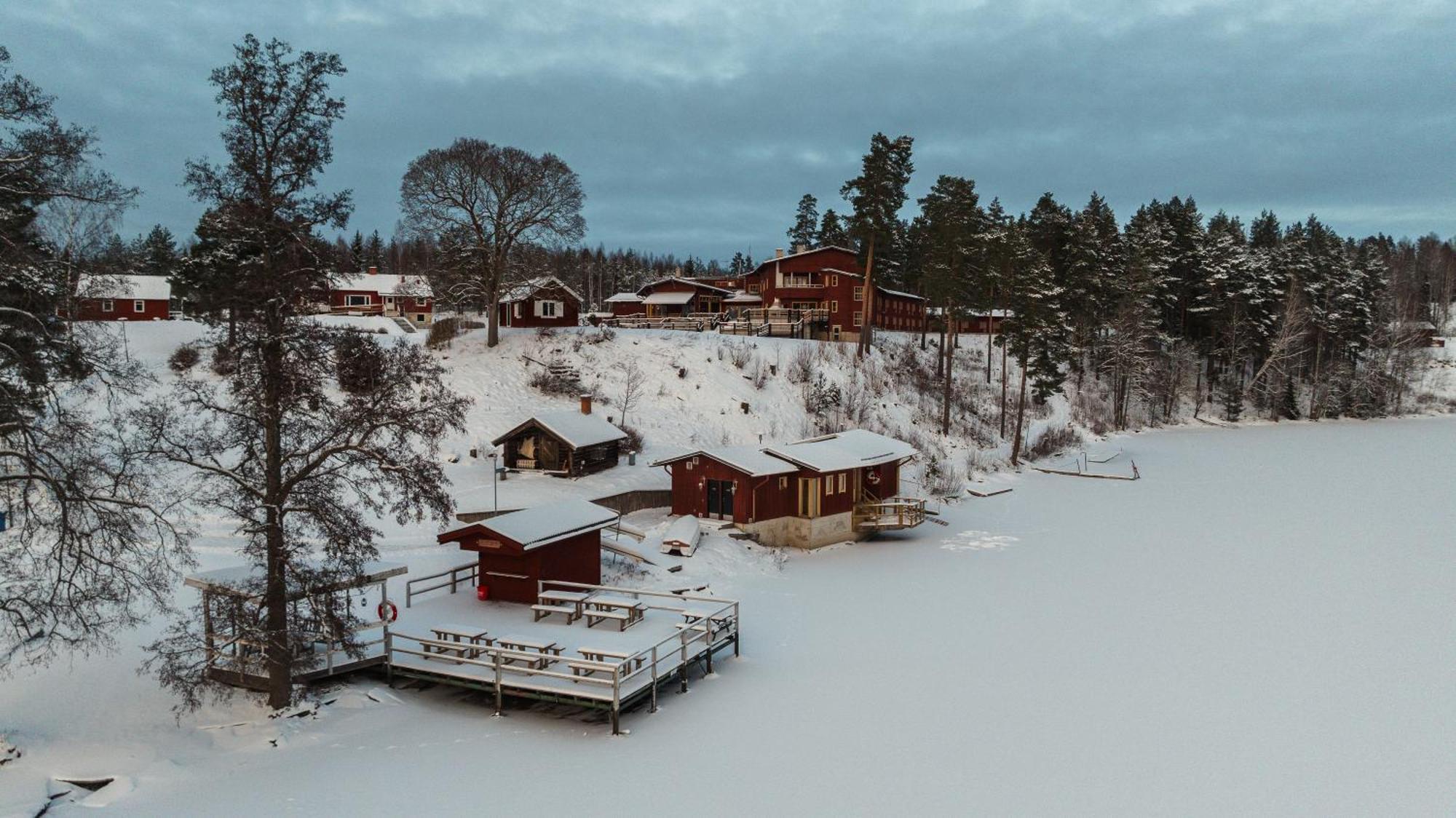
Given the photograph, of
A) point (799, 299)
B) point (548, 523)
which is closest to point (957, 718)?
point (548, 523)

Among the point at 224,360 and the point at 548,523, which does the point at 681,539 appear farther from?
the point at 224,360

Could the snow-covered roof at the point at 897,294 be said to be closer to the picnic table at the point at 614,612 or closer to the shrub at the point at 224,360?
the picnic table at the point at 614,612

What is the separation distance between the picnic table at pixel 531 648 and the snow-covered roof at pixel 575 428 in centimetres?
1574

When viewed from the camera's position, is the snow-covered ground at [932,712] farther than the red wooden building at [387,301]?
No

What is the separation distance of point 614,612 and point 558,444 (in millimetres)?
14788

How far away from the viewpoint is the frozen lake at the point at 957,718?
12602mm

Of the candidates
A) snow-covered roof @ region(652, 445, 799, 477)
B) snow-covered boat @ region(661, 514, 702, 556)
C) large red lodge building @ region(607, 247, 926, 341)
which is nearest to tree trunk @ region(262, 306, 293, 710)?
snow-covered boat @ region(661, 514, 702, 556)

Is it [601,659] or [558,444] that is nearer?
[601,659]

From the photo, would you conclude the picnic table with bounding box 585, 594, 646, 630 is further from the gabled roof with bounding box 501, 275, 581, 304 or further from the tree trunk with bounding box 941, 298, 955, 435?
the tree trunk with bounding box 941, 298, 955, 435

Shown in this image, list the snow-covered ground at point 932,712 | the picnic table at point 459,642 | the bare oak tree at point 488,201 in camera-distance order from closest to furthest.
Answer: the snow-covered ground at point 932,712 < the picnic table at point 459,642 < the bare oak tree at point 488,201

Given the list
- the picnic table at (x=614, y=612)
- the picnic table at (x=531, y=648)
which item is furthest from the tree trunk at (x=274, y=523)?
the picnic table at (x=614, y=612)

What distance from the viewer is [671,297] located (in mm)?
64500

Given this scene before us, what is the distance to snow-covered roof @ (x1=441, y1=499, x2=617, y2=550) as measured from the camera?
18547 millimetres

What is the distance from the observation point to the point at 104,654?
1591 cm
